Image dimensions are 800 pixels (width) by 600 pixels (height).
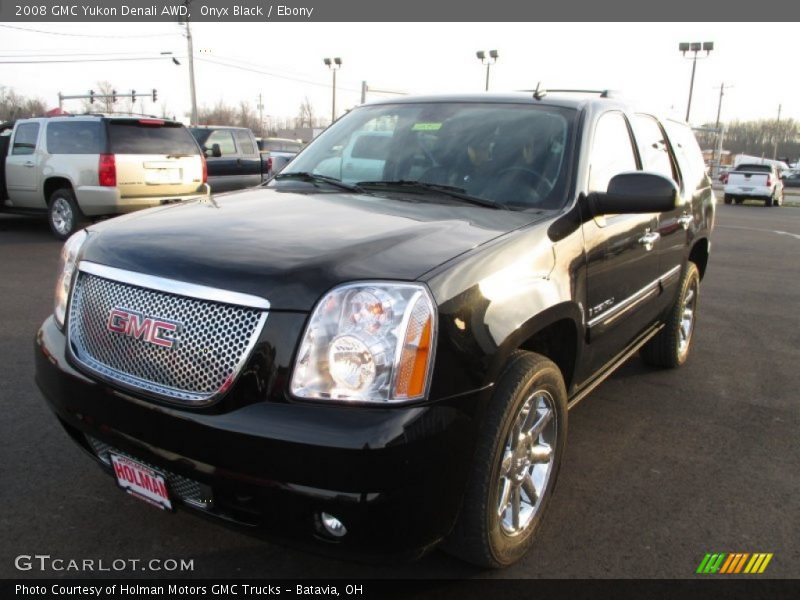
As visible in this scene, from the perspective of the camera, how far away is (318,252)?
215 centimetres

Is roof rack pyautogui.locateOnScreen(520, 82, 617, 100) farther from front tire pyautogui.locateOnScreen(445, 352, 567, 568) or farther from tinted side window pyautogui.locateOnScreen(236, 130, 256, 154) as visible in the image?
tinted side window pyautogui.locateOnScreen(236, 130, 256, 154)

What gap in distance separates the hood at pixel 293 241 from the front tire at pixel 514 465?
0.53 m

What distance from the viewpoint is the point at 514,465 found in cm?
250

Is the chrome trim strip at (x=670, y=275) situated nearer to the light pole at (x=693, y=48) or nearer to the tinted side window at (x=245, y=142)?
the tinted side window at (x=245, y=142)

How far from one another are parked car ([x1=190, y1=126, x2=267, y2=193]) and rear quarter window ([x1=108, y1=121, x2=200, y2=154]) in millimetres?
4048

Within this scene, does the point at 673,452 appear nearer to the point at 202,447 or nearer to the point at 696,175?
the point at 696,175

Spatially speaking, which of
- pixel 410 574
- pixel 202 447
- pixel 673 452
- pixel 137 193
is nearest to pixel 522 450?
pixel 410 574

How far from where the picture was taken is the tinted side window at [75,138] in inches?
377

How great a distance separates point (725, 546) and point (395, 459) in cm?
170

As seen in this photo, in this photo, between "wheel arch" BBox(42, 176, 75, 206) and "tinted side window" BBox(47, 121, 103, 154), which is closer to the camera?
"tinted side window" BBox(47, 121, 103, 154)

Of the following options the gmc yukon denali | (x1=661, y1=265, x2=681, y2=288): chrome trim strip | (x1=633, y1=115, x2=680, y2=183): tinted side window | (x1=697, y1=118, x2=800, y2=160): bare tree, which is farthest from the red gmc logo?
(x1=697, y1=118, x2=800, y2=160): bare tree

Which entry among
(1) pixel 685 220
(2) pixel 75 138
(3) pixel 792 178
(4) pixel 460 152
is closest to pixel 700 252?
(1) pixel 685 220

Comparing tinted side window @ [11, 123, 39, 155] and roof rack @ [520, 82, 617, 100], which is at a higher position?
roof rack @ [520, 82, 617, 100]

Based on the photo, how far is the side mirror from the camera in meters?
2.84
